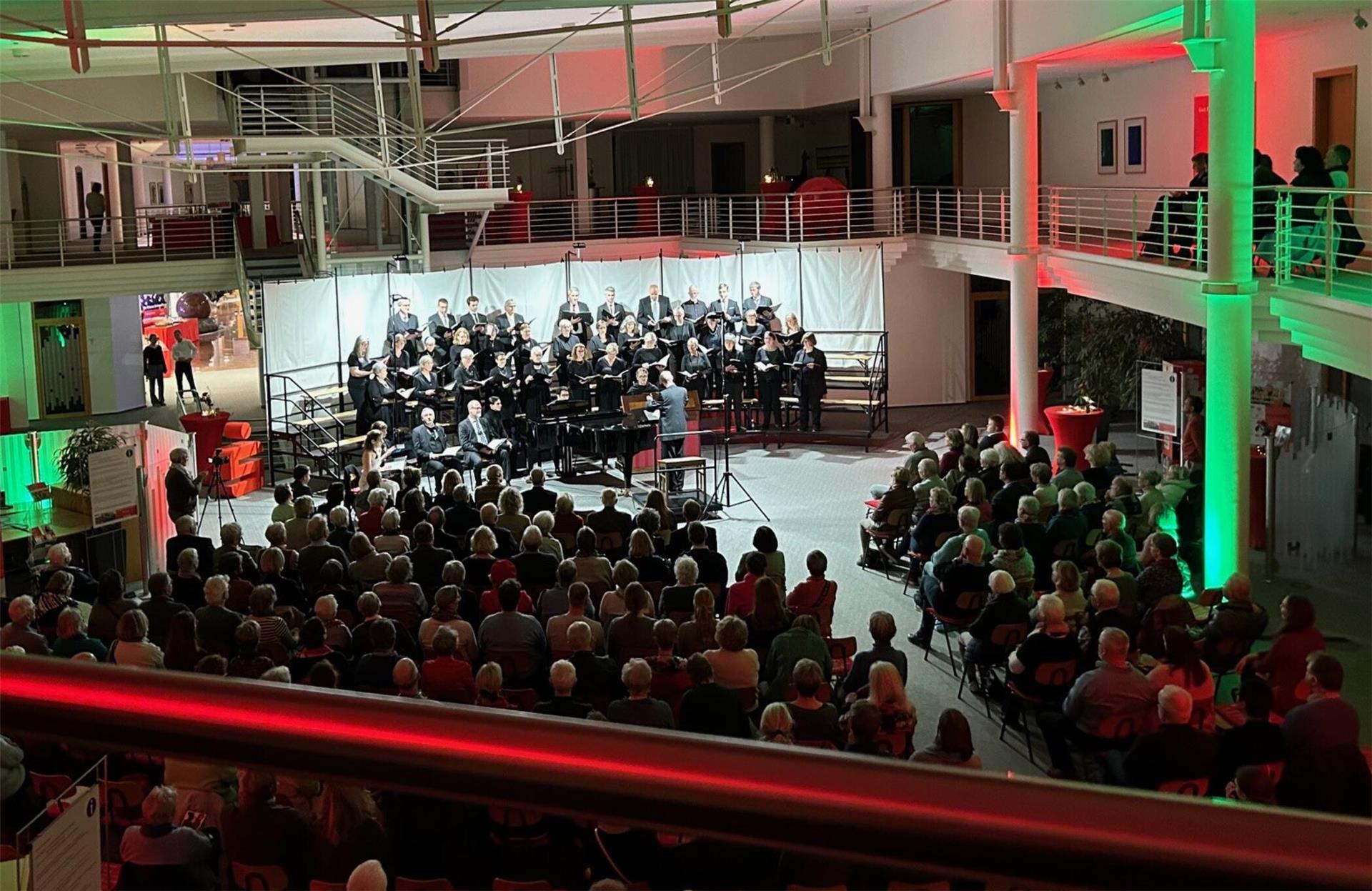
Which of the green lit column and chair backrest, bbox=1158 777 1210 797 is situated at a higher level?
the green lit column

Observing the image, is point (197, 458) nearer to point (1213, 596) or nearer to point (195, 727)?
point (1213, 596)

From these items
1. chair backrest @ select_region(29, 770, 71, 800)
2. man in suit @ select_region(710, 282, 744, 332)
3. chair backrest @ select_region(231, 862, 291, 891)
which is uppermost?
man in suit @ select_region(710, 282, 744, 332)

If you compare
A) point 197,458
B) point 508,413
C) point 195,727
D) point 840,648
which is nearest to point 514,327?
point 508,413

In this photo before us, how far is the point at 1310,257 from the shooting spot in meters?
12.9

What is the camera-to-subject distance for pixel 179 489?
12.4 meters

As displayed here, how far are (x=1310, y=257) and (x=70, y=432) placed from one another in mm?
10653

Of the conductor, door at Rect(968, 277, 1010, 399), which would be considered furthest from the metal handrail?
door at Rect(968, 277, 1010, 399)

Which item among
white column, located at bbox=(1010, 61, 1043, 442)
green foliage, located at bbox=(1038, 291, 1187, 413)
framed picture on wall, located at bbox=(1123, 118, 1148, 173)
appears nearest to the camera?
white column, located at bbox=(1010, 61, 1043, 442)

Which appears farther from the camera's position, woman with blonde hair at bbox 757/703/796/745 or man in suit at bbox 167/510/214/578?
man in suit at bbox 167/510/214/578

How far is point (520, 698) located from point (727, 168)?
2614 centimetres

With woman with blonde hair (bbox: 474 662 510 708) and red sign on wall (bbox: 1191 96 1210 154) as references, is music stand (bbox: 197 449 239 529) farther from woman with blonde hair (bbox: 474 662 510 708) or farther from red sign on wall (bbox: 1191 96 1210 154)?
red sign on wall (bbox: 1191 96 1210 154)

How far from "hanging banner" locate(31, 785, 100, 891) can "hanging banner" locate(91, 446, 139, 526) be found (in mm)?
9712

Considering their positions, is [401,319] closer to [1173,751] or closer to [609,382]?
[609,382]

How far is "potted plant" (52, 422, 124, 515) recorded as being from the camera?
12.3 meters
